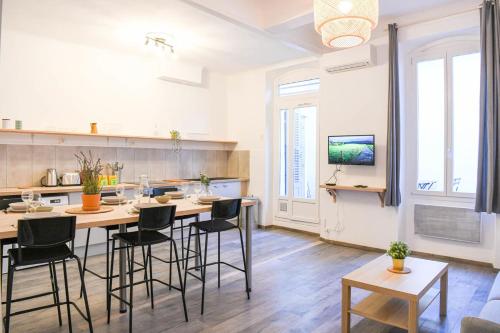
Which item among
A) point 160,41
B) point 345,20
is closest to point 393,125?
point 345,20

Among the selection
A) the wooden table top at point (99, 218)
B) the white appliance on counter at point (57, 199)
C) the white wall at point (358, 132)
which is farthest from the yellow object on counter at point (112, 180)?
the white wall at point (358, 132)

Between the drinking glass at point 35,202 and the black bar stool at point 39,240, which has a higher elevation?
the drinking glass at point 35,202

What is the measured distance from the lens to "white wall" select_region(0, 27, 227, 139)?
4727mm

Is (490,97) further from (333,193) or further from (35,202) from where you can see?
(35,202)

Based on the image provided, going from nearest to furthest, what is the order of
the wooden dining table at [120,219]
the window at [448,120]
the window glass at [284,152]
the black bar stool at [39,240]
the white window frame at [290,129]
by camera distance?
the black bar stool at [39,240]
the wooden dining table at [120,219]
the window at [448,120]
the white window frame at [290,129]
the window glass at [284,152]

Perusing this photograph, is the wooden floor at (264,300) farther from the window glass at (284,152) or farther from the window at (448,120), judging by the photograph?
the window glass at (284,152)

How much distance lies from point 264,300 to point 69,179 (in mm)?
3261

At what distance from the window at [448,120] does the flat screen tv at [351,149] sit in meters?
0.69

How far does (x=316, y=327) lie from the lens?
9.18 ft

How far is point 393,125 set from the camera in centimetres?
469

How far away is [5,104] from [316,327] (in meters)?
4.59

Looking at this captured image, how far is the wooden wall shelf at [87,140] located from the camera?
15.2 ft

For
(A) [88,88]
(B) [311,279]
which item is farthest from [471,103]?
(A) [88,88]

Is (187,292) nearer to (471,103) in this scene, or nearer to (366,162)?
(366,162)
